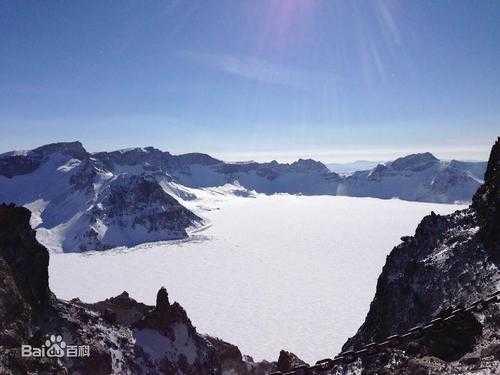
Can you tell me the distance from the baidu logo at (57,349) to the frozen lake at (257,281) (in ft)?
112

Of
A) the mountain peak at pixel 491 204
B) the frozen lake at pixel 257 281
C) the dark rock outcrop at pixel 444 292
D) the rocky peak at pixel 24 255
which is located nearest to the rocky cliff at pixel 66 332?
the rocky peak at pixel 24 255

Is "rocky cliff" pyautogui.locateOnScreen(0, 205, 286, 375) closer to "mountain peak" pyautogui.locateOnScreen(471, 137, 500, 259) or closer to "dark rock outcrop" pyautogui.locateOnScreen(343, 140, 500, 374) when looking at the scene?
"dark rock outcrop" pyautogui.locateOnScreen(343, 140, 500, 374)

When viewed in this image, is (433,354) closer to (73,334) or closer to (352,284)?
(73,334)

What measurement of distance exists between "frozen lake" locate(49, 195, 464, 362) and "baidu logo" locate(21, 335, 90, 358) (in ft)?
112

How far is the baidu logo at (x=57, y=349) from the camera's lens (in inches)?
894

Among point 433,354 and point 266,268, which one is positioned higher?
point 433,354

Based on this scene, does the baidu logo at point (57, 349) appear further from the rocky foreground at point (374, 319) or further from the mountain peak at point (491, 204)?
the mountain peak at point (491, 204)

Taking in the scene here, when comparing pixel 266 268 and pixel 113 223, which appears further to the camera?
pixel 113 223

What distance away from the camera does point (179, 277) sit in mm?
121688

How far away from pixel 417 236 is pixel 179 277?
96102 millimetres

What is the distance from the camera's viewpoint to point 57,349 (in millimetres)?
26906

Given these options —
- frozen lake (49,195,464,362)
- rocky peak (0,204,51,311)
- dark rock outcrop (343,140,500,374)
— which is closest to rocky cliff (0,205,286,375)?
rocky peak (0,204,51,311)

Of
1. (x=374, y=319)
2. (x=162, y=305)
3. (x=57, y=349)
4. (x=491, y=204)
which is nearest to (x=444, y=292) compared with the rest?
(x=491, y=204)

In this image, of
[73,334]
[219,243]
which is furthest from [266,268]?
[73,334]
